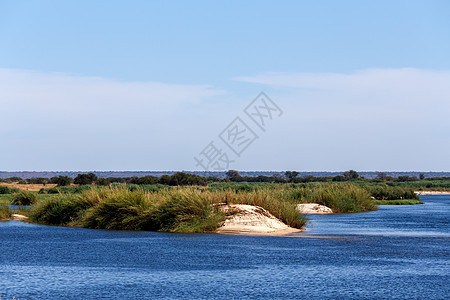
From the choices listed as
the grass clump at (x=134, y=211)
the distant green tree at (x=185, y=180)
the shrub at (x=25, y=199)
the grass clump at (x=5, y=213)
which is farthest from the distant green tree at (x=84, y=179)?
the grass clump at (x=134, y=211)

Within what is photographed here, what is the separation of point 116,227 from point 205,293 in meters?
18.2

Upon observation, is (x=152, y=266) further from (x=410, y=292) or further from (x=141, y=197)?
(x=141, y=197)

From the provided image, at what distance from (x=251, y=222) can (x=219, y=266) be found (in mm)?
11902

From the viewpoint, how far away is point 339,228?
33.9 metres

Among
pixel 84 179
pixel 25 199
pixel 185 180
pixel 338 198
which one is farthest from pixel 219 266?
pixel 84 179

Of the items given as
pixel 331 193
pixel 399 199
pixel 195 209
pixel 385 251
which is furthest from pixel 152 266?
pixel 399 199

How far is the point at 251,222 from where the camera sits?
3050cm

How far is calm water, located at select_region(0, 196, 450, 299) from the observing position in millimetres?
14922

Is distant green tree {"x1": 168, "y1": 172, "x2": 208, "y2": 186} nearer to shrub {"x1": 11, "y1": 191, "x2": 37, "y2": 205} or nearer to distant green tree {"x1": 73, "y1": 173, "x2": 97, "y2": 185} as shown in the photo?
distant green tree {"x1": 73, "y1": 173, "x2": 97, "y2": 185}

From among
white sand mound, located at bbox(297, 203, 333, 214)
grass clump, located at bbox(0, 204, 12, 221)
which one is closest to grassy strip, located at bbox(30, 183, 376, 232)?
grass clump, located at bbox(0, 204, 12, 221)

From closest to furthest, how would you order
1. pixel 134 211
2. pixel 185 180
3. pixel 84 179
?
1. pixel 134 211
2. pixel 185 180
3. pixel 84 179

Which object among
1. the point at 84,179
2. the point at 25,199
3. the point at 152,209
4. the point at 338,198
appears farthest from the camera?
the point at 84,179

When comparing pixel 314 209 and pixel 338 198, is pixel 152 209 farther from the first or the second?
pixel 338 198

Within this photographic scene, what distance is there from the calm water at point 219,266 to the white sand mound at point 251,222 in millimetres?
1944
